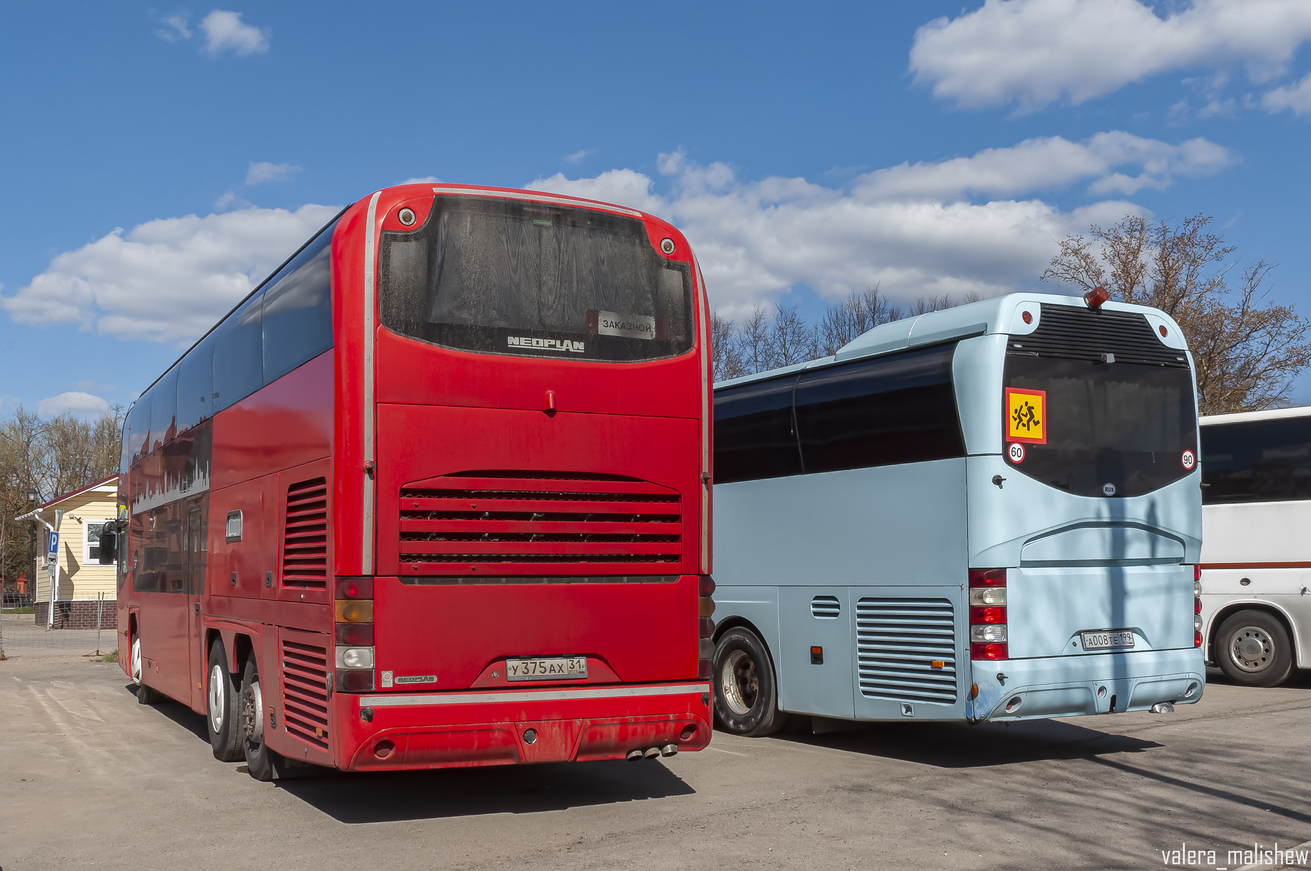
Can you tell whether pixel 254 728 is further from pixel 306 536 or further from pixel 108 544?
pixel 108 544

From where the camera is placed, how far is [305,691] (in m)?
7.83

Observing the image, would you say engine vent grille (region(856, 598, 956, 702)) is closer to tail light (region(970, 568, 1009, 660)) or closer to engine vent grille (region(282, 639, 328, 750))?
tail light (region(970, 568, 1009, 660))

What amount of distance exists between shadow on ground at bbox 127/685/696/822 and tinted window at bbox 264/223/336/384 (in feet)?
9.94

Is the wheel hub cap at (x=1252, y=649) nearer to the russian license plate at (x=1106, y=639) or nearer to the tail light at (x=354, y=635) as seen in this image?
the russian license plate at (x=1106, y=639)

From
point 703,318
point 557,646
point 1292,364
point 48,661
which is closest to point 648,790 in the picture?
point 557,646

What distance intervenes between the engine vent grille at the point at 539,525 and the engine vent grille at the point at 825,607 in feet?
8.87

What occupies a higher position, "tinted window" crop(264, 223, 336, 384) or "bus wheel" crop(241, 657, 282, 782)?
"tinted window" crop(264, 223, 336, 384)

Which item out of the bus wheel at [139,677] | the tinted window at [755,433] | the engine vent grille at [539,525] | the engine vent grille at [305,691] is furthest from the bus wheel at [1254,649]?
the bus wheel at [139,677]

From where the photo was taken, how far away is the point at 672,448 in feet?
26.7

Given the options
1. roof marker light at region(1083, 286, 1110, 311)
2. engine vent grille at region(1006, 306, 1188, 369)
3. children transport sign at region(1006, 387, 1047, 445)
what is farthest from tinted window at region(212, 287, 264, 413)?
roof marker light at region(1083, 286, 1110, 311)

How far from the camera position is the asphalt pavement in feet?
22.3

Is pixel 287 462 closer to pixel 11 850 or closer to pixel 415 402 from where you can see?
pixel 415 402

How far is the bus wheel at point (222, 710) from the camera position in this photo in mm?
10039

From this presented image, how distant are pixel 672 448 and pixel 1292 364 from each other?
97.0 feet
